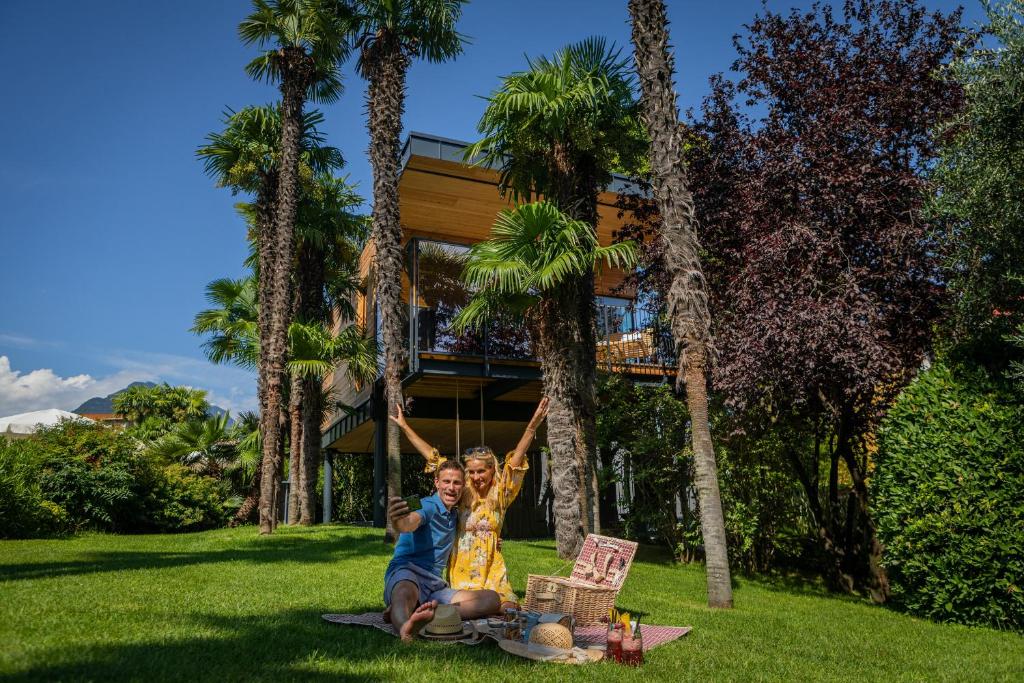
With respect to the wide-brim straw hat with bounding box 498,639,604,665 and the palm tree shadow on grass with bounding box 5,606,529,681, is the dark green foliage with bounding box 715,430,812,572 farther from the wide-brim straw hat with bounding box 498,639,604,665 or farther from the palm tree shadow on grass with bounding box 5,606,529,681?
the palm tree shadow on grass with bounding box 5,606,529,681

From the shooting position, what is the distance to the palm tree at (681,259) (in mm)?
8023

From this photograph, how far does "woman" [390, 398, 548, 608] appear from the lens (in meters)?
5.46

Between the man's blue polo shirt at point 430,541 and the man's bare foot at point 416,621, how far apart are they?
0.56 metres

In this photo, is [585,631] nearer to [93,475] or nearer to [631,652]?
[631,652]

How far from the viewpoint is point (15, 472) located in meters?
13.3

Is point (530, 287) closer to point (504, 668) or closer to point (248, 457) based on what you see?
point (504, 668)

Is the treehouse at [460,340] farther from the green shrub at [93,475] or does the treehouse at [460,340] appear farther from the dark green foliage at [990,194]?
the green shrub at [93,475]

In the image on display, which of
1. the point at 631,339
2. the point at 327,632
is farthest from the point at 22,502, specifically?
the point at 631,339

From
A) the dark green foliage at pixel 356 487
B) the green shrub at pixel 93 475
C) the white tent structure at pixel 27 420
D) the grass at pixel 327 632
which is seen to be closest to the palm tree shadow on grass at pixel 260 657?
the grass at pixel 327 632

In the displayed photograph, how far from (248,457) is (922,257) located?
1963 centimetres

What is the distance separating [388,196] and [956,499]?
9.72 meters

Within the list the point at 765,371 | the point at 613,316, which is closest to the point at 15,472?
Result: the point at 613,316

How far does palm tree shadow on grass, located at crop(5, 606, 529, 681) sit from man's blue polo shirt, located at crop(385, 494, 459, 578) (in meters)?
0.56

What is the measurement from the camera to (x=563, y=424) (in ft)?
34.2
